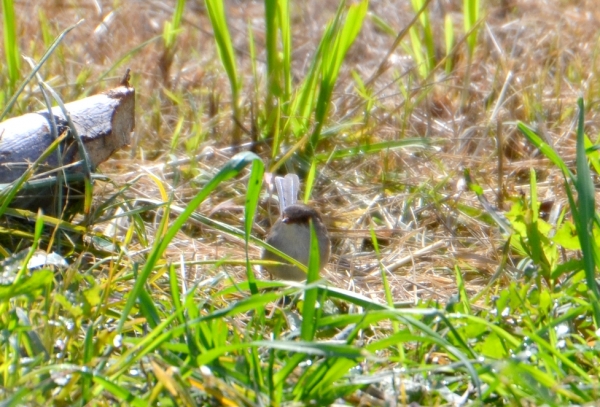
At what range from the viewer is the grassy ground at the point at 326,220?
7.14 feet

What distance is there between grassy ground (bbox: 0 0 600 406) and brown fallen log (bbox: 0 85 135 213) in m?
0.14

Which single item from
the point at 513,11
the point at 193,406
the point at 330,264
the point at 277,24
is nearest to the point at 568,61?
the point at 513,11

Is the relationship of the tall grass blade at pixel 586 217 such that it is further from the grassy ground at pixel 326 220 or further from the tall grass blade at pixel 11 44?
the tall grass blade at pixel 11 44

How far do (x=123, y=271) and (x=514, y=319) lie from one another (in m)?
1.34

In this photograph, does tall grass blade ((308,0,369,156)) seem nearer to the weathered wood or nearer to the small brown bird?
the small brown bird

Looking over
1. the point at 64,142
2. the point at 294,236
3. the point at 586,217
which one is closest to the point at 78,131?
the point at 64,142

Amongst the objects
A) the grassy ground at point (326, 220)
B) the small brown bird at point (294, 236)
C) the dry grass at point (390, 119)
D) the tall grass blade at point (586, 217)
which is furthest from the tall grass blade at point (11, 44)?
the tall grass blade at point (586, 217)

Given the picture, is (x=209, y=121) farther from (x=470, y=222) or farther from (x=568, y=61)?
(x=568, y=61)

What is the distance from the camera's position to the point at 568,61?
559 cm

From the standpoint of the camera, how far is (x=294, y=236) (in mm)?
3846

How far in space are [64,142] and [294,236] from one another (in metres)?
1.09

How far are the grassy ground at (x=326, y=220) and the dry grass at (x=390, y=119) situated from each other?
0.02 m

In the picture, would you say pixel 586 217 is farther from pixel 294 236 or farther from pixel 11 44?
pixel 11 44

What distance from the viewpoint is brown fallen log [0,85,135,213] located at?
325 centimetres
